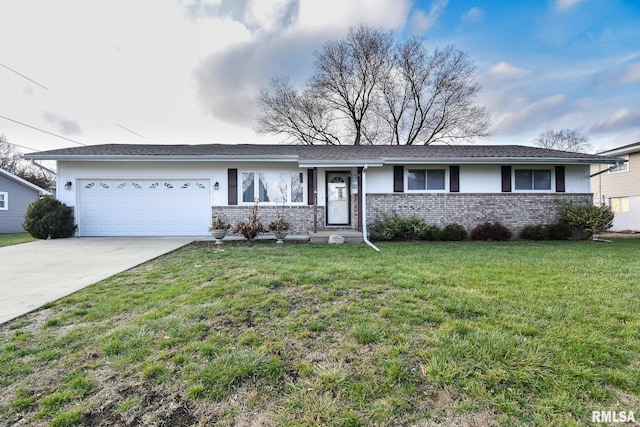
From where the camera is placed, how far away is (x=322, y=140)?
21875 mm

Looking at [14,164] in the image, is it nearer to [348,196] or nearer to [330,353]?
[348,196]

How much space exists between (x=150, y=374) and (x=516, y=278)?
4.97m

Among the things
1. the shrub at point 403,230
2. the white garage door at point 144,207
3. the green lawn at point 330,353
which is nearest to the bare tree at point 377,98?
the white garage door at point 144,207

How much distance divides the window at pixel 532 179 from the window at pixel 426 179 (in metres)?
2.95

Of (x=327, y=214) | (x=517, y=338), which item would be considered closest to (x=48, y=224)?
(x=327, y=214)

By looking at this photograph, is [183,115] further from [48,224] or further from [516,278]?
[516,278]

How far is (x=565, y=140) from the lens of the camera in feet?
90.4

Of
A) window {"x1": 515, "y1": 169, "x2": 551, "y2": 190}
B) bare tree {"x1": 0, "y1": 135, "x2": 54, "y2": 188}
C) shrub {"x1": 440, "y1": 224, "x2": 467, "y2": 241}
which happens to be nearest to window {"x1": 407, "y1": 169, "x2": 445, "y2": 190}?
shrub {"x1": 440, "y1": 224, "x2": 467, "y2": 241}

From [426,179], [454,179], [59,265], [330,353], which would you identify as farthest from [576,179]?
[59,265]

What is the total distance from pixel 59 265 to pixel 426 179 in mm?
10853

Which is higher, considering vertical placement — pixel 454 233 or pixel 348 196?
pixel 348 196

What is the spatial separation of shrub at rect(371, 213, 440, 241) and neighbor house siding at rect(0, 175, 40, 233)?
20293mm

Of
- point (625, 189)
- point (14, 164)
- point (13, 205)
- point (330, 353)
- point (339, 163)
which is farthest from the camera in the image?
point (14, 164)

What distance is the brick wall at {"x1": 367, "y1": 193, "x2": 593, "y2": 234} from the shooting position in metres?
10.5
